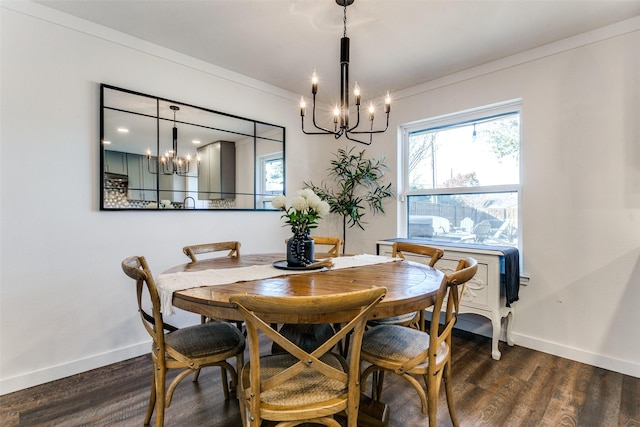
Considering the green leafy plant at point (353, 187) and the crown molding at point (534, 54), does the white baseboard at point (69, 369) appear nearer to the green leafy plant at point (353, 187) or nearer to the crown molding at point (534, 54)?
the green leafy plant at point (353, 187)

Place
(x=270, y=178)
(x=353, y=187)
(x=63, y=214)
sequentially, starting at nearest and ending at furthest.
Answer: (x=63, y=214)
(x=270, y=178)
(x=353, y=187)

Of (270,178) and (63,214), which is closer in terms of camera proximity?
(63,214)

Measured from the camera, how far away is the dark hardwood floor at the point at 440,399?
1710mm

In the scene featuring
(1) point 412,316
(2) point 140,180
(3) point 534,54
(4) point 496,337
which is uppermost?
(3) point 534,54

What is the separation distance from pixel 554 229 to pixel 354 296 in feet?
7.66

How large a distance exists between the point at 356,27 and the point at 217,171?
1.66m

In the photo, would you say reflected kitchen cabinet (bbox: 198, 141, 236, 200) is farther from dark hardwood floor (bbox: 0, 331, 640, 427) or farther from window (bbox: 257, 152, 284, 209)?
dark hardwood floor (bbox: 0, 331, 640, 427)

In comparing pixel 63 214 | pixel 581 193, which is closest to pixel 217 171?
pixel 63 214

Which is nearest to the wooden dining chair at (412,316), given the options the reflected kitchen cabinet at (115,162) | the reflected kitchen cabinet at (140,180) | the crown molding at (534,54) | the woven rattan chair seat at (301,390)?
the woven rattan chair seat at (301,390)

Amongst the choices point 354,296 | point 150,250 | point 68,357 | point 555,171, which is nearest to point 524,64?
point 555,171

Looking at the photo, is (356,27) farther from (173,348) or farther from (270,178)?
(173,348)

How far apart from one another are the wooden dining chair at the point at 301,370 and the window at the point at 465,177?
2342 millimetres

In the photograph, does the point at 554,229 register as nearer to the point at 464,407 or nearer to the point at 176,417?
the point at 464,407

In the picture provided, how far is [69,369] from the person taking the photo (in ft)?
7.12
